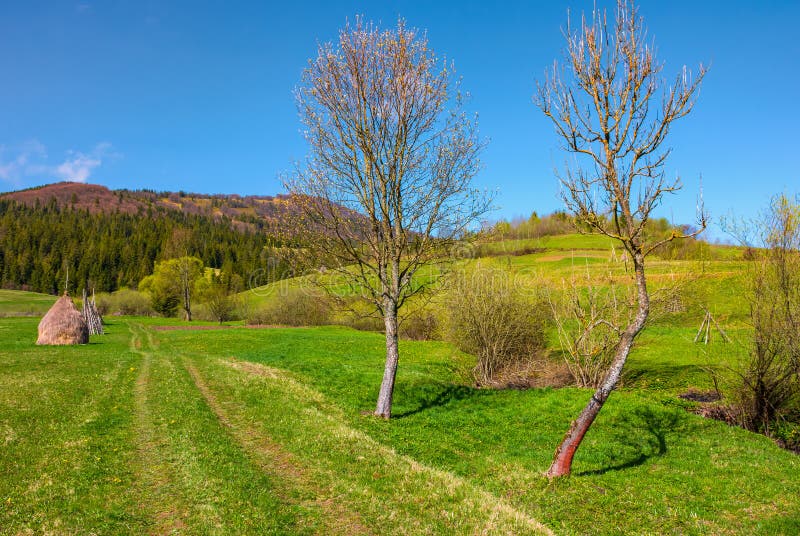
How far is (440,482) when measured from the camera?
9047mm

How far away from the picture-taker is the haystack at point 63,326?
31516 mm

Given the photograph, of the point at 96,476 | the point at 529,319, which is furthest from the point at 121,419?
the point at 529,319

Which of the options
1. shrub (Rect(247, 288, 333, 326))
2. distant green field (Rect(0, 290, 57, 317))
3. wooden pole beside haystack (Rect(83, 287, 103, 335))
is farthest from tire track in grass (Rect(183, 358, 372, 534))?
distant green field (Rect(0, 290, 57, 317))

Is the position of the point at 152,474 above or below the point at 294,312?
below

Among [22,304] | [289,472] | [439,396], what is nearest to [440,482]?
[289,472]

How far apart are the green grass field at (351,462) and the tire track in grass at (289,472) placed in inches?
1.7

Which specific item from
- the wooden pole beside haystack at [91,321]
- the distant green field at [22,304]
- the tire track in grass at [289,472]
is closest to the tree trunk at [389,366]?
the tire track in grass at [289,472]

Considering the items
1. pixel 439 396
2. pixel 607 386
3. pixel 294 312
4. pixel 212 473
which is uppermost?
pixel 607 386

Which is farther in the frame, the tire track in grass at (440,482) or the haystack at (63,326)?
the haystack at (63,326)

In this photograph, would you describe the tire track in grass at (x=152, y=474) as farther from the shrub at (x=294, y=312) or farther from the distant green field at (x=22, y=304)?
the distant green field at (x=22, y=304)

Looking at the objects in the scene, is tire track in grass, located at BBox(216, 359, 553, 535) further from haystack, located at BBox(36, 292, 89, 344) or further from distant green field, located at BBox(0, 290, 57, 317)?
distant green field, located at BBox(0, 290, 57, 317)

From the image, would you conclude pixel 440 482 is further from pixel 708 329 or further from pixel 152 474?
pixel 708 329

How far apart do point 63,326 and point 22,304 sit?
2763 inches

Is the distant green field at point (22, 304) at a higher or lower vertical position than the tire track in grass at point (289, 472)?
higher
